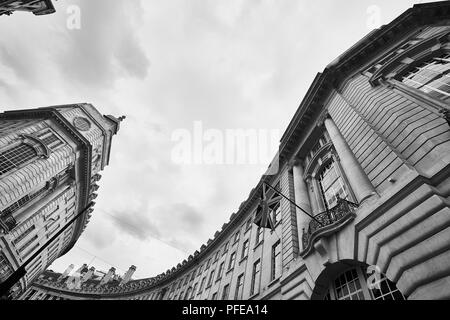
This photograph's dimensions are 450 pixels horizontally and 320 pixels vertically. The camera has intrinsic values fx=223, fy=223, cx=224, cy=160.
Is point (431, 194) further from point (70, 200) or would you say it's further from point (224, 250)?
point (70, 200)

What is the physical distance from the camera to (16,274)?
24.2ft

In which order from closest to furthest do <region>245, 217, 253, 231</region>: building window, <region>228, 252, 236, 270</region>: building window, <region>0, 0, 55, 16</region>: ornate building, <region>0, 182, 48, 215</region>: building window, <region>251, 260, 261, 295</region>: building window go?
<region>251, 260, 261, 295</region>: building window < <region>0, 0, 55, 16</region>: ornate building < <region>228, 252, 236, 270</region>: building window < <region>0, 182, 48, 215</region>: building window < <region>245, 217, 253, 231</region>: building window

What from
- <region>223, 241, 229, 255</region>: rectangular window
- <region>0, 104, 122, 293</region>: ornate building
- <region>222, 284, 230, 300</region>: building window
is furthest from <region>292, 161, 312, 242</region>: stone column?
<region>0, 104, 122, 293</region>: ornate building

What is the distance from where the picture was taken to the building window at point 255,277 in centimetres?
1745

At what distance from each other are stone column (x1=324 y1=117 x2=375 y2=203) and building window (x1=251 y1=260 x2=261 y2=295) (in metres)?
11.1

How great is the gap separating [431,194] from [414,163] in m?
2.04

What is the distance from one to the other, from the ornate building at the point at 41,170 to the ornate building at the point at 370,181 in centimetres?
2660

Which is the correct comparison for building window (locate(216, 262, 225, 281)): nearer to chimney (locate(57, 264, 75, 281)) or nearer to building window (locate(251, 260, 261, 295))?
building window (locate(251, 260, 261, 295))

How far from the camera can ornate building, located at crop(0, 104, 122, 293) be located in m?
26.7

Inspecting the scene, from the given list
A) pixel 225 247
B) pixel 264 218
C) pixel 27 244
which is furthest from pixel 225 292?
pixel 27 244

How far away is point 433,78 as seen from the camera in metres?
12.1
